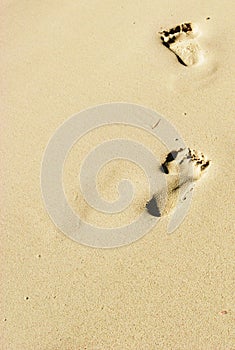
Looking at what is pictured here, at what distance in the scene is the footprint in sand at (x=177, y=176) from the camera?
5.08ft

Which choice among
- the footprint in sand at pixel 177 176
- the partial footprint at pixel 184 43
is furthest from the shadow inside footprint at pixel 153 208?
the partial footprint at pixel 184 43

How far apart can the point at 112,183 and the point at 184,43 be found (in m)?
0.71

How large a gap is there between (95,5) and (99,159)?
84 cm

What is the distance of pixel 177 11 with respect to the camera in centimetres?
198

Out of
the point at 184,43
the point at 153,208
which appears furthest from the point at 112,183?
the point at 184,43

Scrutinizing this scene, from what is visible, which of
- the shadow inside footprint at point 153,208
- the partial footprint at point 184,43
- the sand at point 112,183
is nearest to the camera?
the sand at point 112,183

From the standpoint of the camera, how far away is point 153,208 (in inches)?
61.1

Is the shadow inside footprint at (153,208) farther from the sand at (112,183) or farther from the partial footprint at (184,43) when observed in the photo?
the partial footprint at (184,43)

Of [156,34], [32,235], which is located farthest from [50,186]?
[156,34]

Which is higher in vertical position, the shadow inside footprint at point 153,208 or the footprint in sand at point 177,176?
the footprint in sand at point 177,176

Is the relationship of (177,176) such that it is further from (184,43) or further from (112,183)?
(184,43)

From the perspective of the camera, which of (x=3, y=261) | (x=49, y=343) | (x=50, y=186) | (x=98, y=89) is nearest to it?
(x=49, y=343)

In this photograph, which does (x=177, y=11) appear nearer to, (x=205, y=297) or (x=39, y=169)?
(x=39, y=169)

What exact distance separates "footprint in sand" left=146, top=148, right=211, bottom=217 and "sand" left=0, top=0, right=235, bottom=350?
3cm
